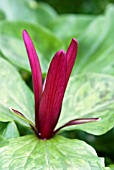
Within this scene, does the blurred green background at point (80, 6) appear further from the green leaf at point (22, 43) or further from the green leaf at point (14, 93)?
the green leaf at point (14, 93)

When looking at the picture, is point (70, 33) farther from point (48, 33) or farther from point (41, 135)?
point (41, 135)

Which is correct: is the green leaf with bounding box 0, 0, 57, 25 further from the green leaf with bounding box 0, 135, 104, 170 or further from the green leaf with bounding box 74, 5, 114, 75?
the green leaf with bounding box 0, 135, 104, 170

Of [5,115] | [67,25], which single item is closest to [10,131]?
[5,115]

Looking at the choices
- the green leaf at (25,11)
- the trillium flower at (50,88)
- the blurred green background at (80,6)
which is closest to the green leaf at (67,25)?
the green leaf at (25,11)

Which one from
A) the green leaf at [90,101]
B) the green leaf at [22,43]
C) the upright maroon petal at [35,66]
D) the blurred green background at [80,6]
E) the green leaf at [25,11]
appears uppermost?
the blurred green background at [80,6]

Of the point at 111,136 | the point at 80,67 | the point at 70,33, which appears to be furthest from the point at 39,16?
the point at 111,136

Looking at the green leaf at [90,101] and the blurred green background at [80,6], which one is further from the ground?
the blurred green background at [80,6]

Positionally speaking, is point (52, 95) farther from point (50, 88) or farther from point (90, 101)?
point (90, 101)
